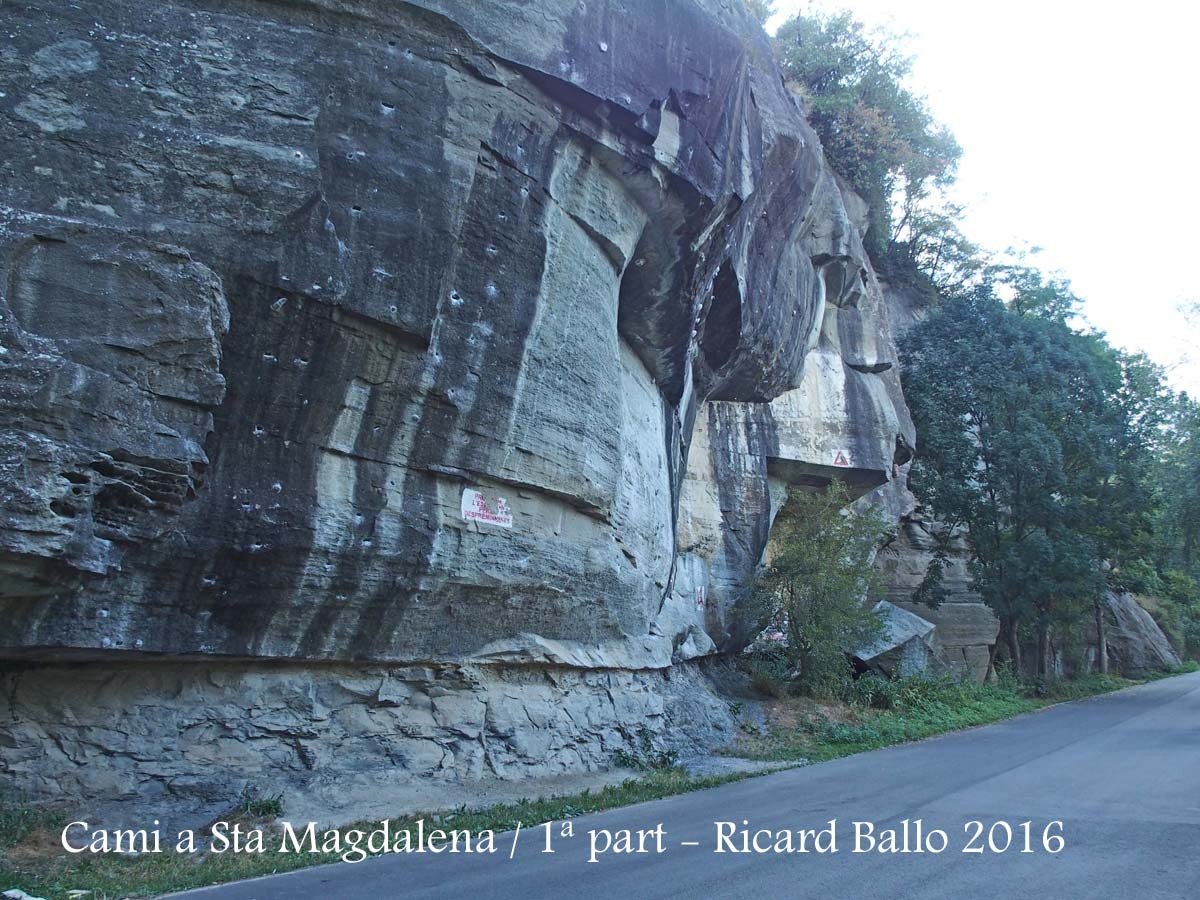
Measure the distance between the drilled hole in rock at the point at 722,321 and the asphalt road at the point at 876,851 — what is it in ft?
24.0

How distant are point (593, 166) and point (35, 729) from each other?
7979 mm

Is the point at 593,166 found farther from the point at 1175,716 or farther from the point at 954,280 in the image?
the point at 954,280

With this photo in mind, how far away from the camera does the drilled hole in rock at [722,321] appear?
560 inches

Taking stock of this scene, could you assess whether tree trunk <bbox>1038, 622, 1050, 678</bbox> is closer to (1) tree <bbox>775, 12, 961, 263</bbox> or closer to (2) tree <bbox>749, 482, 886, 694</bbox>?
(2) tree <bbox>749, 482, 886, 694</bbox>

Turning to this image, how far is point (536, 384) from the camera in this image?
9789 mm

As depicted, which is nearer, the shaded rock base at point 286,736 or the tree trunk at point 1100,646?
the shaded rock base at point 286,736

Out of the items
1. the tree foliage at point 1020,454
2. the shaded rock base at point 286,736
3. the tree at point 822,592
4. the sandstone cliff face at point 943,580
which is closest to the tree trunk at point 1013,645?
the tree foliage at point 1020,454

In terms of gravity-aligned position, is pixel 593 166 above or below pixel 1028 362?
below

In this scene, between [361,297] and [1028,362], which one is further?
[1028,362]

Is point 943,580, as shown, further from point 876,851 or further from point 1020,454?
point 876,851

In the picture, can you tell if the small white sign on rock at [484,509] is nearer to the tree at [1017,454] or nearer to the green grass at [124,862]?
the green grass at [124,862]

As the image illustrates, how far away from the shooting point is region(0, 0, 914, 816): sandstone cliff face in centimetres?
689

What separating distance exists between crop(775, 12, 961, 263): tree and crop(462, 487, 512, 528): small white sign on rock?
796 inches

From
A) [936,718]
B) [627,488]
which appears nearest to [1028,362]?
[936,718]
